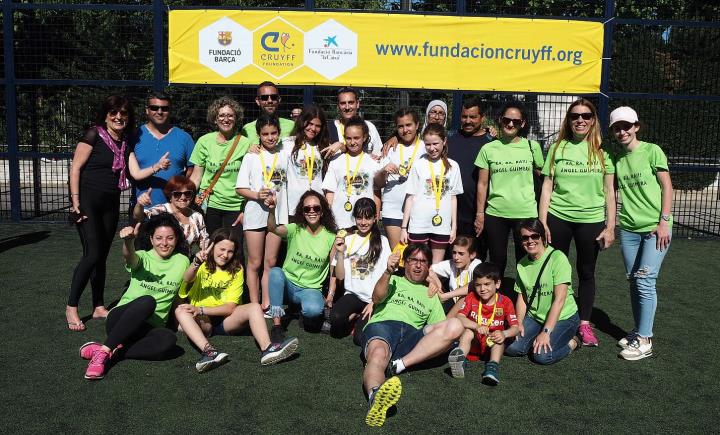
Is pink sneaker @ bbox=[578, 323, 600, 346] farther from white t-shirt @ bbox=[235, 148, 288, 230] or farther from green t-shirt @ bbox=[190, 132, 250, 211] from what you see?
green t-shirt @ bbox=[190, 132, 250, 211]

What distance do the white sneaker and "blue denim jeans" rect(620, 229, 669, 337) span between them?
0.18 ft

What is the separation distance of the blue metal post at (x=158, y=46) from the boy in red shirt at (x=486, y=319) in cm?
624

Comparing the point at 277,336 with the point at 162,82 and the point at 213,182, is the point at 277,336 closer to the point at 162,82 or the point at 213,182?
the point at 213,182

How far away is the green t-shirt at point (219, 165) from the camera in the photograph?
18.7 feet

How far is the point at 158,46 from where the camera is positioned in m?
9.31

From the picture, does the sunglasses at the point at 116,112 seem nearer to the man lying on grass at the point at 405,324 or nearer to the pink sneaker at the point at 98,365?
the pink sneaker at the point at 98,365

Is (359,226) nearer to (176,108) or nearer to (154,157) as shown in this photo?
(154,157)

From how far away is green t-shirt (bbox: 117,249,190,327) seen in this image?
4770mm

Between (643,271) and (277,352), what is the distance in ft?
8.82

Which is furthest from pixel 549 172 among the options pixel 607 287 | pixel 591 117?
pixel 607 287

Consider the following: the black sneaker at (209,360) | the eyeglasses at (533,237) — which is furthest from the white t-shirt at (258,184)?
the eyeglasses at (533,237)

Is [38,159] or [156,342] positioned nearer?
[156,342]

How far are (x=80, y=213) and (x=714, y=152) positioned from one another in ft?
36.3

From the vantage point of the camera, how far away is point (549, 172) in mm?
5152
